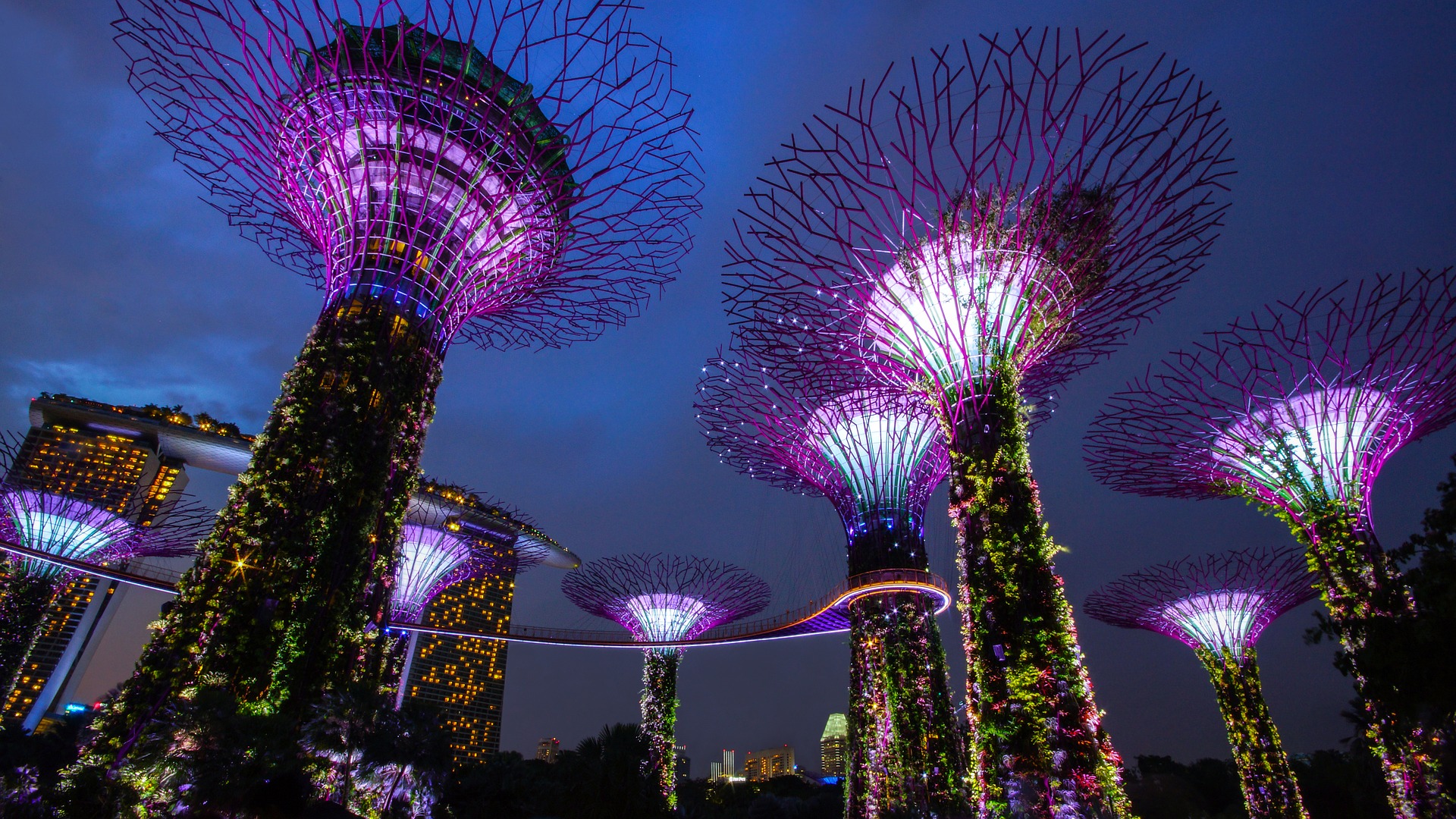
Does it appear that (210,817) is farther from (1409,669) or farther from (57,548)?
(57,548)

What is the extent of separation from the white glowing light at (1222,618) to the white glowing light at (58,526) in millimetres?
43316

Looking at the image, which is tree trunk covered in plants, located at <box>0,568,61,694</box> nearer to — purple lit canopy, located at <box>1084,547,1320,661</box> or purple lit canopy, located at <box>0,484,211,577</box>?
purple lit canopy, located at <box>0,484,211,577</box>

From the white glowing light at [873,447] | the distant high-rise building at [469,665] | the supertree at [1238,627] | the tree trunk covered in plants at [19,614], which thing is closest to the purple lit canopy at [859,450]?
the white glowing light at [873,447]

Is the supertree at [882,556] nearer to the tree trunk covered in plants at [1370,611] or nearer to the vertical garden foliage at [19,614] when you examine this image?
the tree trunk covered in plants at [1370,611]

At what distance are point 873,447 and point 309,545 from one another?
16033 millimetres

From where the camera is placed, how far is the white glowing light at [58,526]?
25891 mm

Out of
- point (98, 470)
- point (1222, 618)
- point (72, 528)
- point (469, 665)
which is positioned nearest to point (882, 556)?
point (1222, 618)

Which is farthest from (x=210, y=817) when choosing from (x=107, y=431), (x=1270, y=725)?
(x=107, y=431)

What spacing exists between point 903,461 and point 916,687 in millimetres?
6713

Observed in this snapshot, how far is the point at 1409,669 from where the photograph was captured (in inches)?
406

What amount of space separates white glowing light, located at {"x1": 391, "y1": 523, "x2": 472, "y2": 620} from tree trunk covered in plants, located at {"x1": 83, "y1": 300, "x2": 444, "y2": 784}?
471 inches

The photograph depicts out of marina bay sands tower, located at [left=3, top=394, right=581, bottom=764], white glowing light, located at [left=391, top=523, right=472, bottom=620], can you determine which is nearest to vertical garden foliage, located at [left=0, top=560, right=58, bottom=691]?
marina bay sands tower, located at [left=3, top=394, right=581, bottom=764]

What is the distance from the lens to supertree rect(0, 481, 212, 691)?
25750 mm

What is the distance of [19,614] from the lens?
2605 cm
